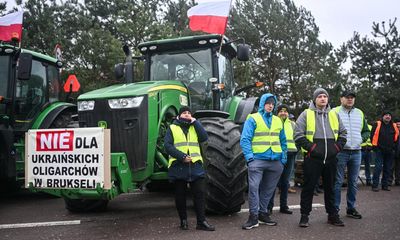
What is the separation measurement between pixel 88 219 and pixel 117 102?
1.66 meters

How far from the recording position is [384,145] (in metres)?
9.37

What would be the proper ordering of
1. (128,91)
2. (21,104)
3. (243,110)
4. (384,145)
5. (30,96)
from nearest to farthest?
1. (128,91)
2. (243,110)
3. (21,104)
4. (30,96)
5. (384,145)

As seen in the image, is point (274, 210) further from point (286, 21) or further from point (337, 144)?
point (286, 21)

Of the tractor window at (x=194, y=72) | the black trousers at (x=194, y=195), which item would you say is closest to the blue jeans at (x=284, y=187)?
the black trousers at (x=194, y=195)

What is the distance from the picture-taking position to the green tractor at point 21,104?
7.04 meters

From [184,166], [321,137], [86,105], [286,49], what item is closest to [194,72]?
[86,105]

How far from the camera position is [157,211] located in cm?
654

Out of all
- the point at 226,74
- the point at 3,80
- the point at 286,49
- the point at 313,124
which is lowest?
the point at 313,124

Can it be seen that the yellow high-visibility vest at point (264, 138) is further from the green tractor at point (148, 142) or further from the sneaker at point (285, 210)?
the sneaker at point (285, 210)

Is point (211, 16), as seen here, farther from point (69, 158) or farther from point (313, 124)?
point (69, 158)

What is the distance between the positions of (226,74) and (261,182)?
2.51m

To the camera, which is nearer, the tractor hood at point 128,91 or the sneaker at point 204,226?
the sneaker at point 204,226

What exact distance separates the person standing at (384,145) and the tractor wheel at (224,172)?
456cm

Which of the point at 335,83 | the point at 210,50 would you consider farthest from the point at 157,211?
the point at 335,83
